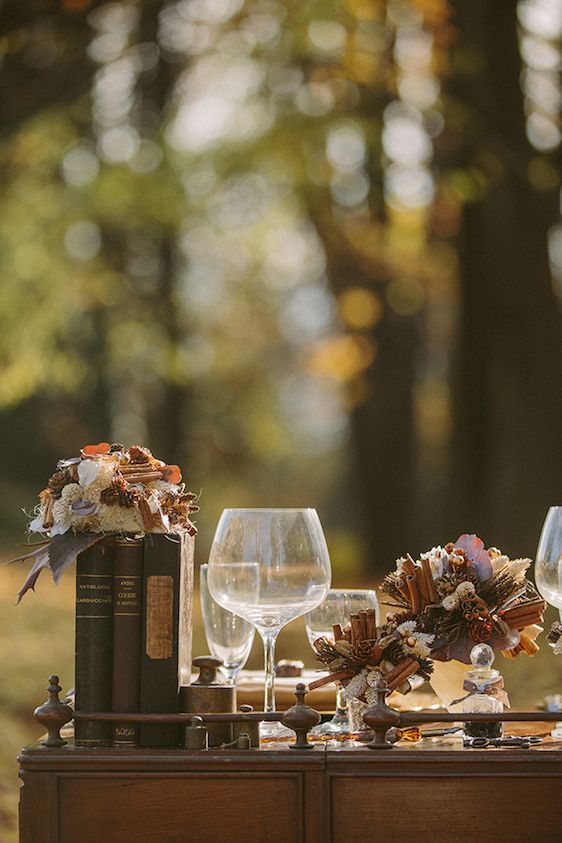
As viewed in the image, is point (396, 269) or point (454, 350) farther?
point (396, 269)

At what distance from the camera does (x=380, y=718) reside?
1458 millimetres

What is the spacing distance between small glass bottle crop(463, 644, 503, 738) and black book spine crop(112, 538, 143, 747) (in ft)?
1.34

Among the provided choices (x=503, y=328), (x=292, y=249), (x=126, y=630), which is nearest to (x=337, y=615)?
(x=126, y=630)

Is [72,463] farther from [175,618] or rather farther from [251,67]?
[251,67]

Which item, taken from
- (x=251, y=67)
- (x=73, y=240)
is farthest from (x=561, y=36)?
(x=73, y=240)

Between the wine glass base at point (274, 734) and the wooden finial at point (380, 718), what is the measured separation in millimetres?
155

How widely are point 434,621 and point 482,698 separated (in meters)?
0.11

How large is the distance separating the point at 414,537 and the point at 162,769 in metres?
5.79

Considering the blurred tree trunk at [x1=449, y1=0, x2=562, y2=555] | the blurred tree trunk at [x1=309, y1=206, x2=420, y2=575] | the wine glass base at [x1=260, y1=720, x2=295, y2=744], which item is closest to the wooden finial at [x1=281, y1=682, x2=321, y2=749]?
the wine glass base at [x1=260, y1=720, x2=295, y2=744]

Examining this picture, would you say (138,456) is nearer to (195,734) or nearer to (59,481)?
(59,481)

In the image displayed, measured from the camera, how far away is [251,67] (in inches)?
312

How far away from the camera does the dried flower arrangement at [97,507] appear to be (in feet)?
4.98

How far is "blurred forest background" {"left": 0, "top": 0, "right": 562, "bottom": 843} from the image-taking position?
5.84 meters

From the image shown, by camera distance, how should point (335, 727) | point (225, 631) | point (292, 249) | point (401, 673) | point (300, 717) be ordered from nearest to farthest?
1. point (300, 717)
2. point (401, 673)
3. point (335, 727)
4. point (225, 631)
5. point (292, 249)
